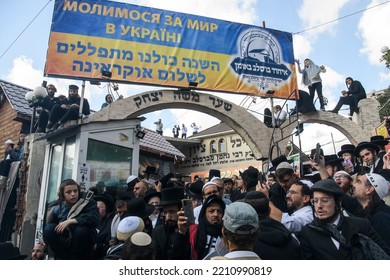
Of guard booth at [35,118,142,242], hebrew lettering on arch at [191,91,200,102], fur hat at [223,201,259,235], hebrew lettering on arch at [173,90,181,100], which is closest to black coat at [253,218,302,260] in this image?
fur hat at [223,201,259,235]

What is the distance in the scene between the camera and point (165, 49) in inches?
333

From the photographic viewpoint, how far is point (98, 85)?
7801 millimetres

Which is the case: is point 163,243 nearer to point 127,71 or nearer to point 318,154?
point 318,154

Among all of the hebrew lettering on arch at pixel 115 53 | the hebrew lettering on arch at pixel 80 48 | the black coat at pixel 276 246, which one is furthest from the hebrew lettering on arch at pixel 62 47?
the black coat at pixel 276 246

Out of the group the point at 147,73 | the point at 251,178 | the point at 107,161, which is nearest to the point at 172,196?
the point at 251,178

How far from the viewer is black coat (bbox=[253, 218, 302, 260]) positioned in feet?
7.13

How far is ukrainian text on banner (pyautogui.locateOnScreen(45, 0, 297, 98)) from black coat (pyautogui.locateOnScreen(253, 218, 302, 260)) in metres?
6.37

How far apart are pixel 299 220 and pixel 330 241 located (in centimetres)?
54

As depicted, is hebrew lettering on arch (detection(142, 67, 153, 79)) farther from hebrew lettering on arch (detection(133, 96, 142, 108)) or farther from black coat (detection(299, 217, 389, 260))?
black coat (detection(299, 217, 389, 260))

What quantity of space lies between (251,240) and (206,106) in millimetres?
6802

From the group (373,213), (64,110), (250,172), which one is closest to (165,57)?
(64,110)

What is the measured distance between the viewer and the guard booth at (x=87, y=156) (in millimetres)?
5918

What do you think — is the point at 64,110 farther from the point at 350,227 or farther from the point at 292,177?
the point at 350,227

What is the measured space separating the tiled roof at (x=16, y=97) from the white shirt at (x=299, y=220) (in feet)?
29.2
